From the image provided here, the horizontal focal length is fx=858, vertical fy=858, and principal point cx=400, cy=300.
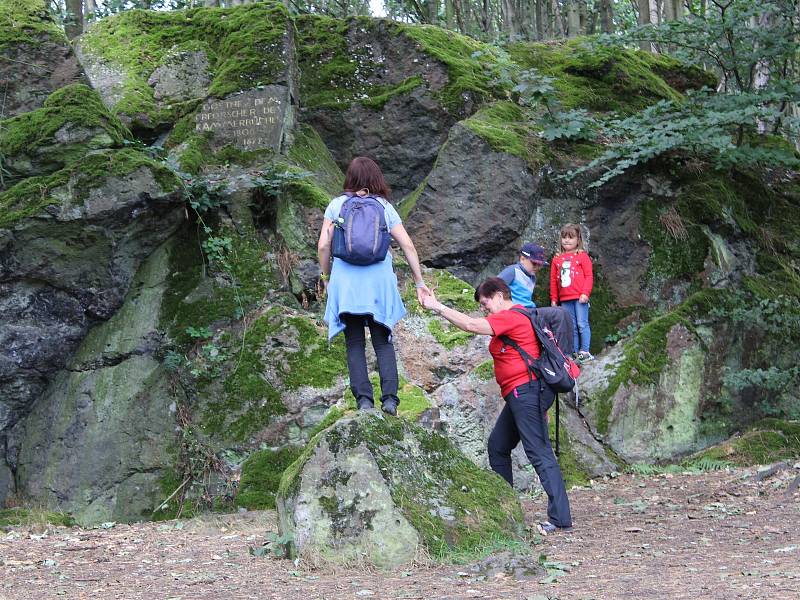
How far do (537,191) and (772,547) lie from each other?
5.94m

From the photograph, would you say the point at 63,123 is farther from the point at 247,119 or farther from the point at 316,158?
the point at 316,158

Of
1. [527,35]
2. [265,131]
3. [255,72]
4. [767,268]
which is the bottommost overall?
[767,268]

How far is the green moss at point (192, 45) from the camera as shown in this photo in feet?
34.4

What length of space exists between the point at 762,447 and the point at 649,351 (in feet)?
4.85

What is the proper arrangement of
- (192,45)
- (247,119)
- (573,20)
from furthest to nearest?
(573,20) < (192,45) < (247,119)

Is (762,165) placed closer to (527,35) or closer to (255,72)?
(255,72)

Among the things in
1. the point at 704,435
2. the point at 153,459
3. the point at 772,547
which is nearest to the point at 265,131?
the point at 153,459

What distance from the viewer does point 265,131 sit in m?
10.2

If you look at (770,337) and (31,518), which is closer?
(31,518)

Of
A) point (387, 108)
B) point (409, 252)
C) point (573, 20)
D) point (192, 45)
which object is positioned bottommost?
point (409, 252)

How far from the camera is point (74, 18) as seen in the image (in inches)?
617

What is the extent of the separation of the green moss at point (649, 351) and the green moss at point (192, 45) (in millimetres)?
5309

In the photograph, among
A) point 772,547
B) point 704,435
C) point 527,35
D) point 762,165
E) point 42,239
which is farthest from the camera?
point 527,35

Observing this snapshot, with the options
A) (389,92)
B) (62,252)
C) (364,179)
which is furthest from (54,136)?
(364,179)
